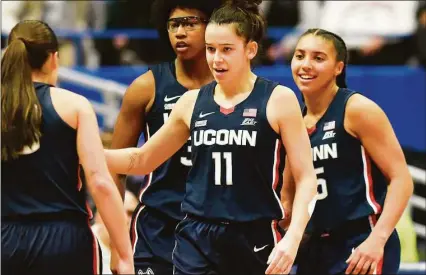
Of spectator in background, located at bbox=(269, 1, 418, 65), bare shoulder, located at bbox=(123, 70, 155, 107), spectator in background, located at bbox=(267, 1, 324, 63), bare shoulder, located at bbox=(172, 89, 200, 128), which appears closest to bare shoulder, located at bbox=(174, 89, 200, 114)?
bare shoulder, located at bbox=(172, 89, 200, 128)

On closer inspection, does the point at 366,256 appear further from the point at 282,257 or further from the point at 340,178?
the point at 282,257

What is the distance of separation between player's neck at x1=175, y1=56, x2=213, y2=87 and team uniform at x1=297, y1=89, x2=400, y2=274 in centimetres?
67

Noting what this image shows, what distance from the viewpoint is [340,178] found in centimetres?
609

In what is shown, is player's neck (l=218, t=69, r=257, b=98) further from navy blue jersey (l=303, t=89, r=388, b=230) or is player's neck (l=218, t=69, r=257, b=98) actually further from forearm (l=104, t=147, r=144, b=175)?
navy blue jersey (l=303, t=89, r=388, b=230)

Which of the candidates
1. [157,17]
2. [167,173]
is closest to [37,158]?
[167,173]

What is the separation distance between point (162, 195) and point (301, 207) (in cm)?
117

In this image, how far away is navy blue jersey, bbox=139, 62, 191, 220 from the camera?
6.14 metres

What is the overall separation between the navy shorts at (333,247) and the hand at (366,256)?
0.10 m

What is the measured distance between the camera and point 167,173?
6.17 metres

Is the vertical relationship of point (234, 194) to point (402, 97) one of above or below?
above

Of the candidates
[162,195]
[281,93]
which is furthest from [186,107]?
[162,195]

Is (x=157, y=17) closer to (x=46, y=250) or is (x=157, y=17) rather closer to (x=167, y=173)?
(x=167, y=173)

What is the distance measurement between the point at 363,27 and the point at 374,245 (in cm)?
774

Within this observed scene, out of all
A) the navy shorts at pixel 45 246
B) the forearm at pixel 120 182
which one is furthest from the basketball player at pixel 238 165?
the forearm at pixel 120 182
